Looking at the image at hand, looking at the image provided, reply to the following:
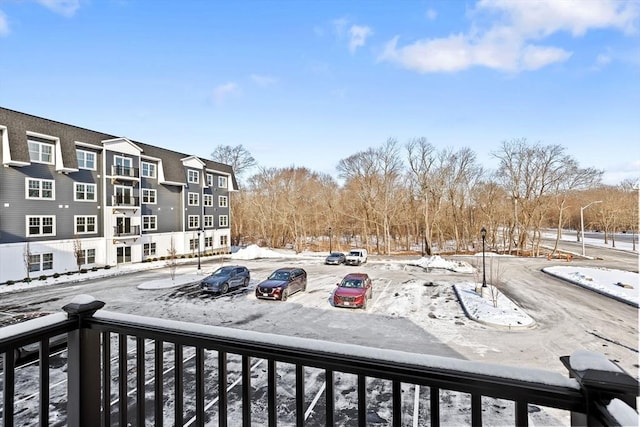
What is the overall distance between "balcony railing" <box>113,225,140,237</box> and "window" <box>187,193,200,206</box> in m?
5.32

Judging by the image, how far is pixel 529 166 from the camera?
90.3 ft

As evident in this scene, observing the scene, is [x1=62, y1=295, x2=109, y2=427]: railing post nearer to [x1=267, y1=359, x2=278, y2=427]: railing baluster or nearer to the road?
[x1=267, y1=359, x2=278, y2=427]: railing baluster

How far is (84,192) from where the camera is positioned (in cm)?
1897

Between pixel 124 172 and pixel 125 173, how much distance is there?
0.10 meters

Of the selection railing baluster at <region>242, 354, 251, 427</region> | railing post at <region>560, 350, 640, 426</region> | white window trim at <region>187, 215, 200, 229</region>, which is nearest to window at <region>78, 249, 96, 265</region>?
white window trim at <region>187, 215, 200, 229</region>

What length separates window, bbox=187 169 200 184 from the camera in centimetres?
2609

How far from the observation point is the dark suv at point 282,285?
40.1 feet

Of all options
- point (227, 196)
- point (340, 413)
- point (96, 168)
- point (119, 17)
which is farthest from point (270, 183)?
point (340, 413)

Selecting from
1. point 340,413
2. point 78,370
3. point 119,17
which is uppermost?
point 119,17

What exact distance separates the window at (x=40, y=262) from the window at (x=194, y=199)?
1023 centimetres

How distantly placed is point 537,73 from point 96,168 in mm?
22317

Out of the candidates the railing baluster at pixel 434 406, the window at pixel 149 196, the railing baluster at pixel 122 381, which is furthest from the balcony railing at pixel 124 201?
the railing baluster at pixel 434 406

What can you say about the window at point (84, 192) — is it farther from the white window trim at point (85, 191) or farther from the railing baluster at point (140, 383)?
the railing baluster at point (140, 383)

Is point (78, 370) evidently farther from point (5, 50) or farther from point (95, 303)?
point (5, 50)
